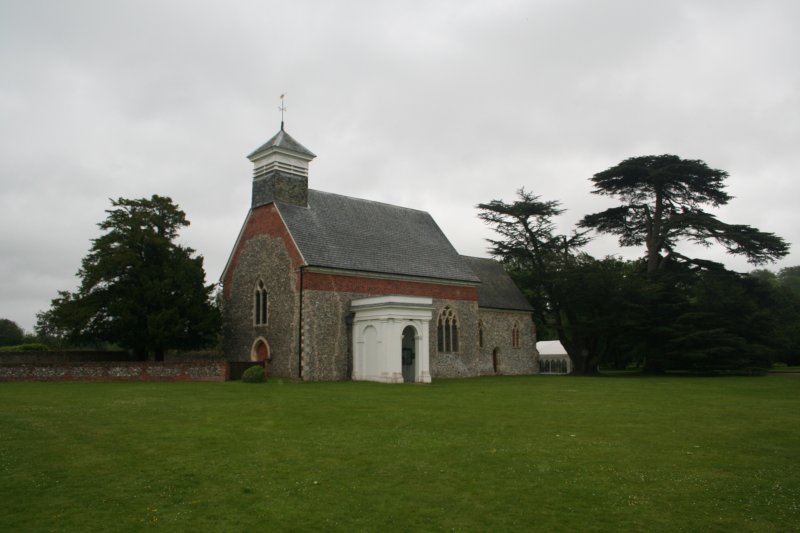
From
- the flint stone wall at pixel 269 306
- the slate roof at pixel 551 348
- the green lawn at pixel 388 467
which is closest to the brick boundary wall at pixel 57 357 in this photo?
the flint stone wall at pixel 269 306

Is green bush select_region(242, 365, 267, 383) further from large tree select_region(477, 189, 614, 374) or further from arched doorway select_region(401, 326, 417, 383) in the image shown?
large tree select_region(477, 189, 614, 374)

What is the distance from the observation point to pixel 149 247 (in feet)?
109

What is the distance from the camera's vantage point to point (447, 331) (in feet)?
130

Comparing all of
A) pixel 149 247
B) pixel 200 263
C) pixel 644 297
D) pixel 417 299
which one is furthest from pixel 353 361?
pixel 644 297

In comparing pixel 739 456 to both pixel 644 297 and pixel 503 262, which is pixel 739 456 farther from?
pixel 503 262

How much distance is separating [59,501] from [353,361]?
25.1 meters

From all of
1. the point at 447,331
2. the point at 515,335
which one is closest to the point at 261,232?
the point at 447,331

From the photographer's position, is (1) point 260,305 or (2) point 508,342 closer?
(1) point 260,305

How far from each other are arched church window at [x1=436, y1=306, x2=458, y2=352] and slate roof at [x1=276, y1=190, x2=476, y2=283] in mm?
2276

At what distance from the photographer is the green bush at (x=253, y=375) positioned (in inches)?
1127

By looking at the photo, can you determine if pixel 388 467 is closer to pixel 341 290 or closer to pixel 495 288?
pixel 341 290

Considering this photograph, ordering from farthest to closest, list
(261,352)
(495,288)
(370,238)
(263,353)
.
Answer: (495,288) < (370,238) < (261,352) < (263,353)

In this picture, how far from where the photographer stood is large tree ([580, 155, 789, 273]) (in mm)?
42375

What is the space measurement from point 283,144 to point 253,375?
13982mm
